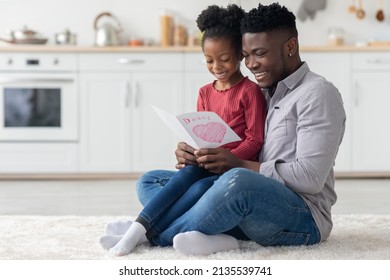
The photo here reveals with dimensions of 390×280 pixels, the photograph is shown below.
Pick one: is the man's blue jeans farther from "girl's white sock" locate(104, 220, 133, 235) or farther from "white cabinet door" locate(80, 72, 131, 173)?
"white cabinet door" locate(80, 72, 131, 173)

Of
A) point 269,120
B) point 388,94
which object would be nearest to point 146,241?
point 269,120

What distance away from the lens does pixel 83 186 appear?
15.0ft

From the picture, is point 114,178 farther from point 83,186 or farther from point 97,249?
point 97,249

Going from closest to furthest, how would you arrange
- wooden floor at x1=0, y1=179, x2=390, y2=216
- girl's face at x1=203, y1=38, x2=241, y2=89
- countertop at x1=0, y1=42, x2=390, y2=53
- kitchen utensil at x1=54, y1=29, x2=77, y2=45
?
1. girl's face at x1=203, y1=38, x2=241, y2=89
2. wooden floor at x1=0, y1=179, x2=390, y2=216
3. countertop at x1=0, y1=42, x2=390, y2=53
4. kitchen utensil at x1=54, y1=29, x2=77, y2=45

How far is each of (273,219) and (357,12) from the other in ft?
12.8

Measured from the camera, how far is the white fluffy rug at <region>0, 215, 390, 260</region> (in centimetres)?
209

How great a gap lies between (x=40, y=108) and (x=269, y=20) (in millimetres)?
3292

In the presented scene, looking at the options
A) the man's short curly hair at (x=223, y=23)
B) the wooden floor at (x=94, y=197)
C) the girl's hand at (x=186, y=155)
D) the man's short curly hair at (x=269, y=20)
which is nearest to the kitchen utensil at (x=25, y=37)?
the wooden floor at (x=94, y=197)

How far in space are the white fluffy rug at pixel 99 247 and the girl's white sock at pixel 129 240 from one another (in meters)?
0.03

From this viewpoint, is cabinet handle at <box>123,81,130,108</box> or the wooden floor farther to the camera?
cabinet handle at <box>123,81,130,108</box>

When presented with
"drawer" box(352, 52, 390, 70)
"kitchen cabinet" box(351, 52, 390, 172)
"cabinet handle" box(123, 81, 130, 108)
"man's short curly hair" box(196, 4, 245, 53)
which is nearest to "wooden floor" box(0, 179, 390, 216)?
"kitchen cabinet" box(351, 52, 390, 172)

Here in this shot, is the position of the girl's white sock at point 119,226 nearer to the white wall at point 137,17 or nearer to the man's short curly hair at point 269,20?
the man's short curly hair at point 269,20

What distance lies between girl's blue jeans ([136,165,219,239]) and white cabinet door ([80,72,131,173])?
9.49 ft

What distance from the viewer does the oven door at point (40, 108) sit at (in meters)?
5.02
